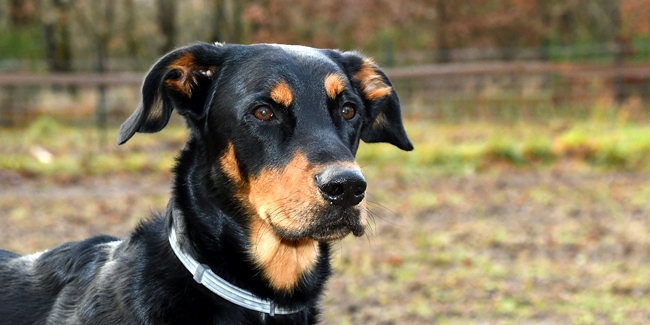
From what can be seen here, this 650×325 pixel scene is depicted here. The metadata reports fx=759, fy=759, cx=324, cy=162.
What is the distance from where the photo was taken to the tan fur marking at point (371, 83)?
12.4 ft

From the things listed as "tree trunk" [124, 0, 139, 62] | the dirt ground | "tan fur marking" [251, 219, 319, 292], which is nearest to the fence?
the dirt ground

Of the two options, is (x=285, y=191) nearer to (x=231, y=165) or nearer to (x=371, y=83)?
(x=231, y=165)

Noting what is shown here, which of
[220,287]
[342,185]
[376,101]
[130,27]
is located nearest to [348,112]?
[376,101]

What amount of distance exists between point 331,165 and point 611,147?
9.94 meters

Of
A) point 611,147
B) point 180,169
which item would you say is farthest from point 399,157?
point 180,169

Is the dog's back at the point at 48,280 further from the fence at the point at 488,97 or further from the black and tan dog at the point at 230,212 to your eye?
the fence at the point at 488,97

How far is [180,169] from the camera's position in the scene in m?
3.36

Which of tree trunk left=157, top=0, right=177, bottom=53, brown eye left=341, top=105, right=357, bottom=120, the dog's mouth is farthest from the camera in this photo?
tree trunk left=157, top=0, right=177, bottom=53

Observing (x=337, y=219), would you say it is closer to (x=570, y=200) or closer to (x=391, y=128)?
(x=391, y=128)

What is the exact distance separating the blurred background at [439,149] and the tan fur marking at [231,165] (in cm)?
270

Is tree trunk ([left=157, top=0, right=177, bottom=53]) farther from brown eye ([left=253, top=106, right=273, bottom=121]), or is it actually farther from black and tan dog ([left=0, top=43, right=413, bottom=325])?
brown eye ([left=253, top=106, right=273, bottom=121])

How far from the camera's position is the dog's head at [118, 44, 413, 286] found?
2990mm

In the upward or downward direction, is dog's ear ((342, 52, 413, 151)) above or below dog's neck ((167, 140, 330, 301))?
above

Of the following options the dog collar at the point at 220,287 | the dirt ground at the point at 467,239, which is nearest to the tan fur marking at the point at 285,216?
the dog collar at the point at 220,287
